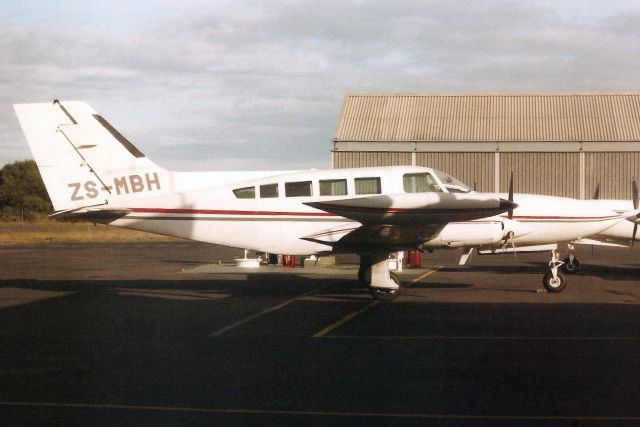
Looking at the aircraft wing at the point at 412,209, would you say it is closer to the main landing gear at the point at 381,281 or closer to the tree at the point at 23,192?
the main landing gear at the point at 381,281

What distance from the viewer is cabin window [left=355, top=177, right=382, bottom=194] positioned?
1673 cm

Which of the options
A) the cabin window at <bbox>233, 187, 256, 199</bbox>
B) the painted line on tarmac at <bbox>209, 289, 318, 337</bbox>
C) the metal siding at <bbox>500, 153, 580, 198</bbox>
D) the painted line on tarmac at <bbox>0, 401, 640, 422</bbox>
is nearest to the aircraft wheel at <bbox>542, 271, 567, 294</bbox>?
the painted line on tarmac at <bbox>209, 289, 318, 337</bbox>

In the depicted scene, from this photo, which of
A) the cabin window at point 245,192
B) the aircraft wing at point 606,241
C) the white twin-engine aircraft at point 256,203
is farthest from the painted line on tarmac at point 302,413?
the aircraft wing at point 606,241

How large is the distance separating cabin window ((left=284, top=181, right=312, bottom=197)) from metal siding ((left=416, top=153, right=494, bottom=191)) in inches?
1010

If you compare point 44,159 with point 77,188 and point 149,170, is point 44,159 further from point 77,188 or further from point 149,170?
point 149,170

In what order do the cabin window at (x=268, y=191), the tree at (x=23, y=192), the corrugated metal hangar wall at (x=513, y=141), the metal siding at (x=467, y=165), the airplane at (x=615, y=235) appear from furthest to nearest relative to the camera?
the tree at (x=23, y=192)
the metal siding at (x=467, y=165)
the corrugated metal hangar wall at (x=513, y=141)
the airplane at (x=615, y=235)
the cabin window at (x=268, y=191)

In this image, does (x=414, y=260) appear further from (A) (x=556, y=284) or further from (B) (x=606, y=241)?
(A) (x=556, y=284)

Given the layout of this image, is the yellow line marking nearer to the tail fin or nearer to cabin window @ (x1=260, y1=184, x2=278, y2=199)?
cabin window @ (x1=260, y1=184, x2=278, y2=199)

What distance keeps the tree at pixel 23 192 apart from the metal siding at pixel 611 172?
59673 mm

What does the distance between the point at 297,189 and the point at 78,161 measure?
14.7 feet

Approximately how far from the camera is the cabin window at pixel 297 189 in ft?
56.6

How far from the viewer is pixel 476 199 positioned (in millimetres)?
15062

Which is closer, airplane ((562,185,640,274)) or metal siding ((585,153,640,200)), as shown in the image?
airplane ((562,185,640,274))

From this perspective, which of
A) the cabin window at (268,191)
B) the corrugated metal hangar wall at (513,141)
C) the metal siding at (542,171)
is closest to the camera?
the cabin window at (268,191)
